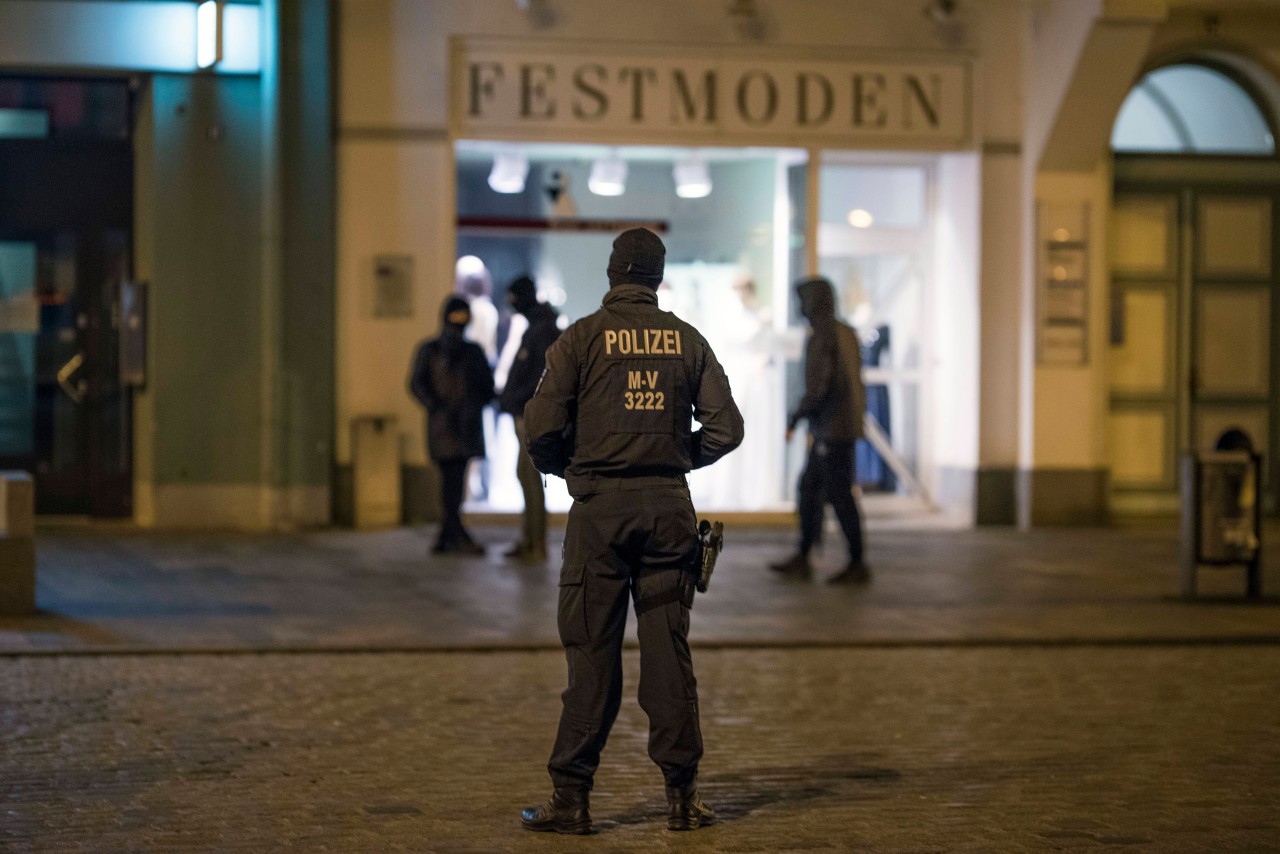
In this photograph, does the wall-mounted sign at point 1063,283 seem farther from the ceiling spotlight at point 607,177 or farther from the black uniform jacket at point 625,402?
the black uniform jacket at point 625,402

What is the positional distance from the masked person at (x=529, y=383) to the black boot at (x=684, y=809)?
604cm

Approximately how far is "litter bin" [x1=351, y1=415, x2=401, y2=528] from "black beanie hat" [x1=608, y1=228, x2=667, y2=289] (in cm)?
922

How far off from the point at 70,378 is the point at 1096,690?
9436 mm

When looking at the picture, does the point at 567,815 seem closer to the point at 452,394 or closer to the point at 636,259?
the point at 636,259

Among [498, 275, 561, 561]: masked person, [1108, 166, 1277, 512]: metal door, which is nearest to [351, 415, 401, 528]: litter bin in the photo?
[498, 275, 561, 561]: masked person

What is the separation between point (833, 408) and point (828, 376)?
0.25 m

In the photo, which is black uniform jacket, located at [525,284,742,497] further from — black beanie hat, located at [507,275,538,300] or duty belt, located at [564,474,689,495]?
black beanie hat, located at [507,275,538,300]

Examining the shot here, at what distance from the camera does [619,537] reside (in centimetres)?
524

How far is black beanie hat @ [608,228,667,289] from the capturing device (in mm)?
5406

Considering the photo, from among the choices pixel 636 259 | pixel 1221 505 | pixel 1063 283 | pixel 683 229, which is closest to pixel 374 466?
pixel 683 229

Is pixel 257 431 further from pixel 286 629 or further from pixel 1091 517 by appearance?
pixel 1091 517

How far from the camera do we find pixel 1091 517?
50.8 feet

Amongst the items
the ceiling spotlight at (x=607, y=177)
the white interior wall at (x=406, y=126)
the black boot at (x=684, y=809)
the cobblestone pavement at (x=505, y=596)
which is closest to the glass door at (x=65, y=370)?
the cobblestone pavement at (x=505, y=596)

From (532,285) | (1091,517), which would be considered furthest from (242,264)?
(1091,517)
